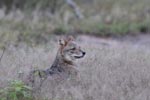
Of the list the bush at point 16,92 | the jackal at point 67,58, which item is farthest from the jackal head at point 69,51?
the bush at point 16,92

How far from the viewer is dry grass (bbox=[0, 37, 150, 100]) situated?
7.86m

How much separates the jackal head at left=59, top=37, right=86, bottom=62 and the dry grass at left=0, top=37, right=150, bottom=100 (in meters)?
0.29

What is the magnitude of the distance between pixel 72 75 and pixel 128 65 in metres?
1.06

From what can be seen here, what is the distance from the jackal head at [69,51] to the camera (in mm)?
8789

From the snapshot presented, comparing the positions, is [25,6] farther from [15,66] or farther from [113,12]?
[15,66]

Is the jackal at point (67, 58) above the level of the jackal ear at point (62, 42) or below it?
below

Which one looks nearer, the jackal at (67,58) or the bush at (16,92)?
the bush at (16,92)

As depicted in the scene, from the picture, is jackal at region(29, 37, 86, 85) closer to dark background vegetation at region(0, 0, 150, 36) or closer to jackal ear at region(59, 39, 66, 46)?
jackal ear at region(59, 39, 66, 46)

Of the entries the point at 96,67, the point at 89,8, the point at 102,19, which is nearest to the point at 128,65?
the point at 96,67

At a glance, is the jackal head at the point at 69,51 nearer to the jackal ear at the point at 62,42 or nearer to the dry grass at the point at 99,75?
the jackal ear at the point at 62,42

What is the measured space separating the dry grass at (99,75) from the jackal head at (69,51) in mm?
288

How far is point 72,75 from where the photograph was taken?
8.65 meters

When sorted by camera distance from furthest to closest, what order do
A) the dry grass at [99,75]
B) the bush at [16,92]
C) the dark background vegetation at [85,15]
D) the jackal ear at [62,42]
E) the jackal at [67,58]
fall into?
the dark background vegetation at [85,15], the jackal ear at [62,42], the jackal at [67,58], the dry grass at [99,75], the bush at [16,92]

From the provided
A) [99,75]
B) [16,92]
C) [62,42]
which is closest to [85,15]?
[62,42]
